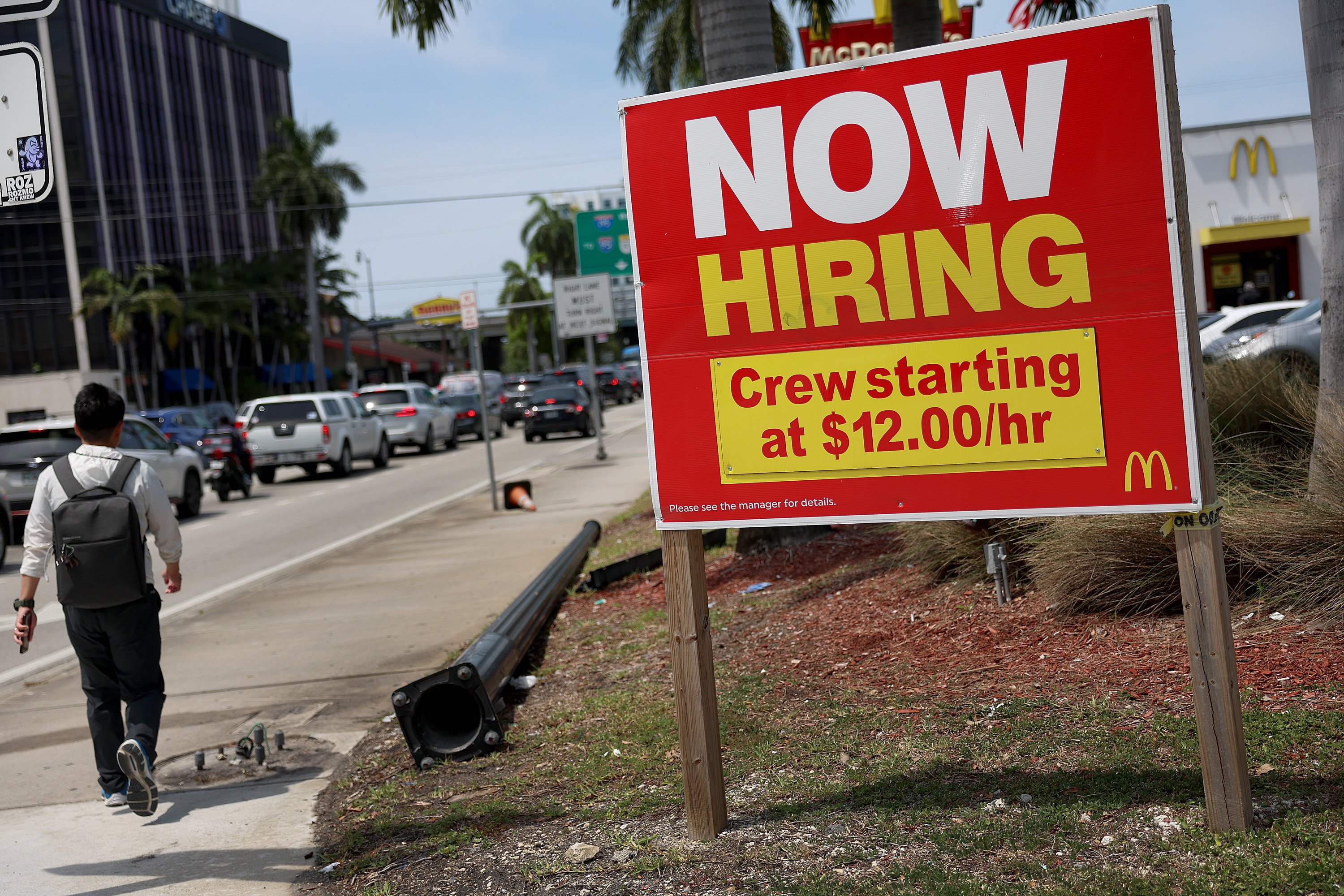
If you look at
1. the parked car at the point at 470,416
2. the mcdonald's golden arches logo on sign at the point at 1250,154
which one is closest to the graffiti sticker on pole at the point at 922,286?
the mcdonald's golden arches logo on sign at the point at 1250,154

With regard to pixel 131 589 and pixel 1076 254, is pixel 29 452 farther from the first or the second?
pixel 1076 254

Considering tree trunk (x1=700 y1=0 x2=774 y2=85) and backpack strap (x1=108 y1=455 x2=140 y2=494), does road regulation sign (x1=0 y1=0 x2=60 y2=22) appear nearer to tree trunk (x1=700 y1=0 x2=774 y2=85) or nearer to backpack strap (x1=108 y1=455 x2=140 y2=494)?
backpack strap (x1=108 y1=455 x2=140 y2=494)

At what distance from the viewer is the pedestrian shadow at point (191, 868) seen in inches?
181

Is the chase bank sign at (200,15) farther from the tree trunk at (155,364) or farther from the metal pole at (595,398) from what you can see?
the metal pole at (595,398)

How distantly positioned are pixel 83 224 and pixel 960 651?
205 feet

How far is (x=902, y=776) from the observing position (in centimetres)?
455

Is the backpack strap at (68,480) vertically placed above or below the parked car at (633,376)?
below

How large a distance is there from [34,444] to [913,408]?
1622 centimetres

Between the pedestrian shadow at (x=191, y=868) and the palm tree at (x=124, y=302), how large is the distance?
178 feet

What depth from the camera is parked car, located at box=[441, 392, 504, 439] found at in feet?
126

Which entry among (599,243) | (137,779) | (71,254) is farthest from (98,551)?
(71,254)

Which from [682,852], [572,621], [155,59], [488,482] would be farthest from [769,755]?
[155,59]

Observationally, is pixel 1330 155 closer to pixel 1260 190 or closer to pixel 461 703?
pixel 461 703

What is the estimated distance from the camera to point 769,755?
494 centimetres
